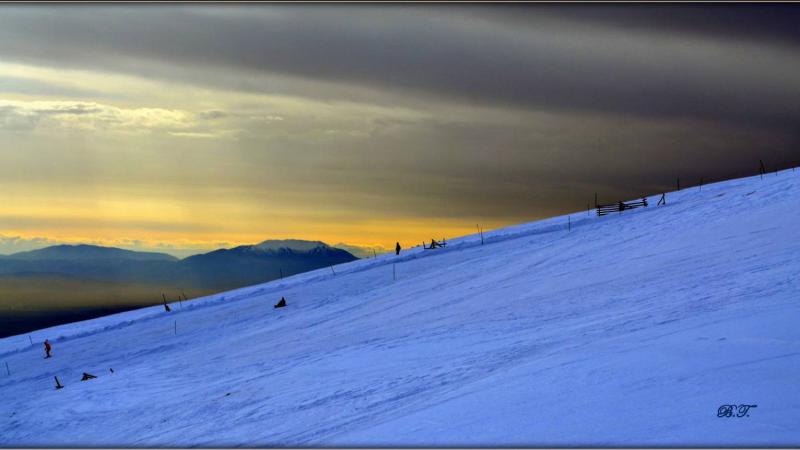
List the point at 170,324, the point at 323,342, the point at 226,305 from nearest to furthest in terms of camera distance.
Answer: the point at 323,342 < the point at 170,324 < the point at 226,305

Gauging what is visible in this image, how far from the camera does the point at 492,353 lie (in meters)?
23.0

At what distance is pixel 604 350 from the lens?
18672 millimetres

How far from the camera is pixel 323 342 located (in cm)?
3234

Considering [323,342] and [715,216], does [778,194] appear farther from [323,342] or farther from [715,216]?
[323,342]

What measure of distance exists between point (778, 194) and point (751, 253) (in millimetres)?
13458

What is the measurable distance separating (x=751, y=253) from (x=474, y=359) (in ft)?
39.6

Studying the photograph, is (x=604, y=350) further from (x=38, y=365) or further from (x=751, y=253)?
(x=38, y=365)

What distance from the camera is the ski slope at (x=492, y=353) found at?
48.3 feet

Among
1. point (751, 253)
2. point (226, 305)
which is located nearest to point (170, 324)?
point (226, 305)

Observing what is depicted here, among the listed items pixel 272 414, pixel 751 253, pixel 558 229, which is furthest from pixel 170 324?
pixel 751 253

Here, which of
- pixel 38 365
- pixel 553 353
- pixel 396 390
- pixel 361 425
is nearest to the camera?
pixel 361 425

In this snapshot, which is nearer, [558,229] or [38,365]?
[38,365]

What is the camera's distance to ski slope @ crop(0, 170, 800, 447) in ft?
48.3

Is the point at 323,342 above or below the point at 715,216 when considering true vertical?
below
